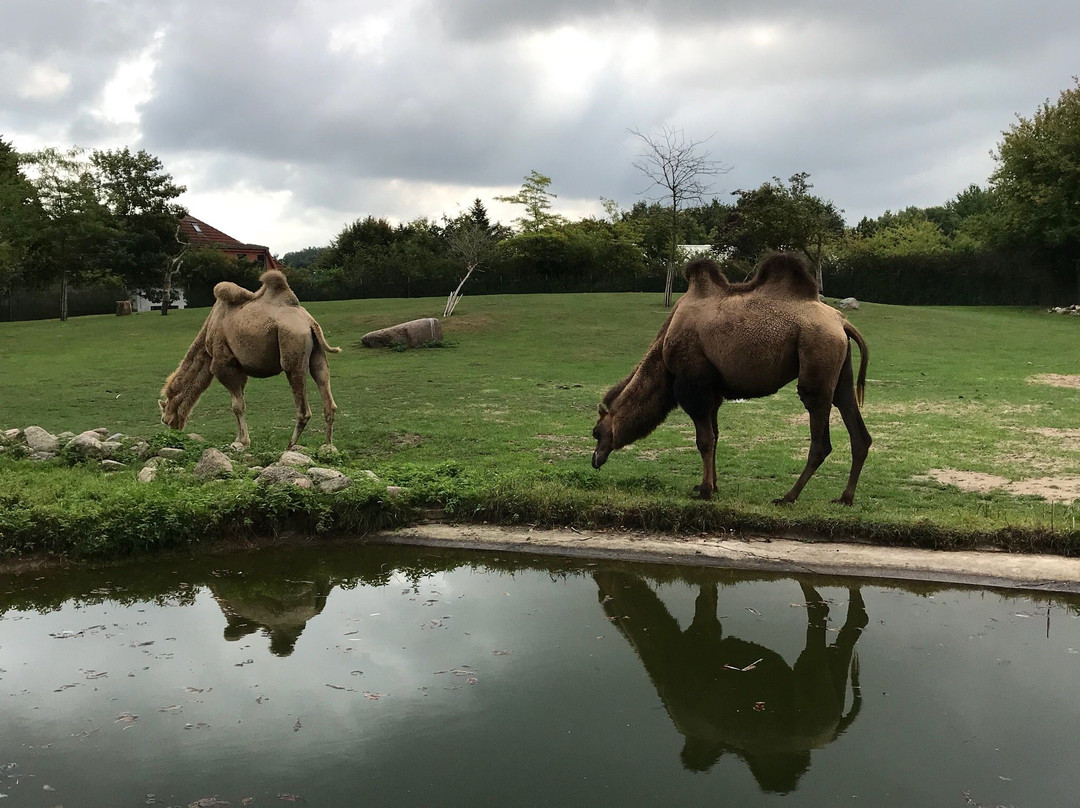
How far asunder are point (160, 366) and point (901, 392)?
1658cm

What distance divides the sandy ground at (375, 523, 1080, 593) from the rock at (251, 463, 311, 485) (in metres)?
1.03

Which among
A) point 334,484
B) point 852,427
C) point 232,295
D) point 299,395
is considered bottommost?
point 334,484

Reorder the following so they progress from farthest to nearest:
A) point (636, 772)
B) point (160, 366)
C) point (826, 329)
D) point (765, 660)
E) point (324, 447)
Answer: point (160, 366)
point (324, 447)
point (826, 329)
point (765, 660)
point (636, 772)

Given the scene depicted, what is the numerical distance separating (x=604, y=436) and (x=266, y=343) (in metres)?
4.29

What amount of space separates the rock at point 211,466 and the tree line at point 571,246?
23427 millimetres

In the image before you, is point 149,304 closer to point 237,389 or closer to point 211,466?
point 237,389

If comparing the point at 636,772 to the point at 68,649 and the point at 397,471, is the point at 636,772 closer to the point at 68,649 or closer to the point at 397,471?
the point at 68,649

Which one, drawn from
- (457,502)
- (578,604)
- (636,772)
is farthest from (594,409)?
(636,772)

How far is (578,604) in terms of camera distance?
19.3 feet

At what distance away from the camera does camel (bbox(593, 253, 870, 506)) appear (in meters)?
7.40

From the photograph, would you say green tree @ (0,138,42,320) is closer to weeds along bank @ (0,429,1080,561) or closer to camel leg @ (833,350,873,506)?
weeds along bank @ (0,429,1080,561)

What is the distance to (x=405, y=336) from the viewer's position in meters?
24.0

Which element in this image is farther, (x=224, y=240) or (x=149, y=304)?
(x=224, y=240)

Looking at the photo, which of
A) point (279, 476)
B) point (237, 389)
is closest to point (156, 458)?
point (237, 389)
